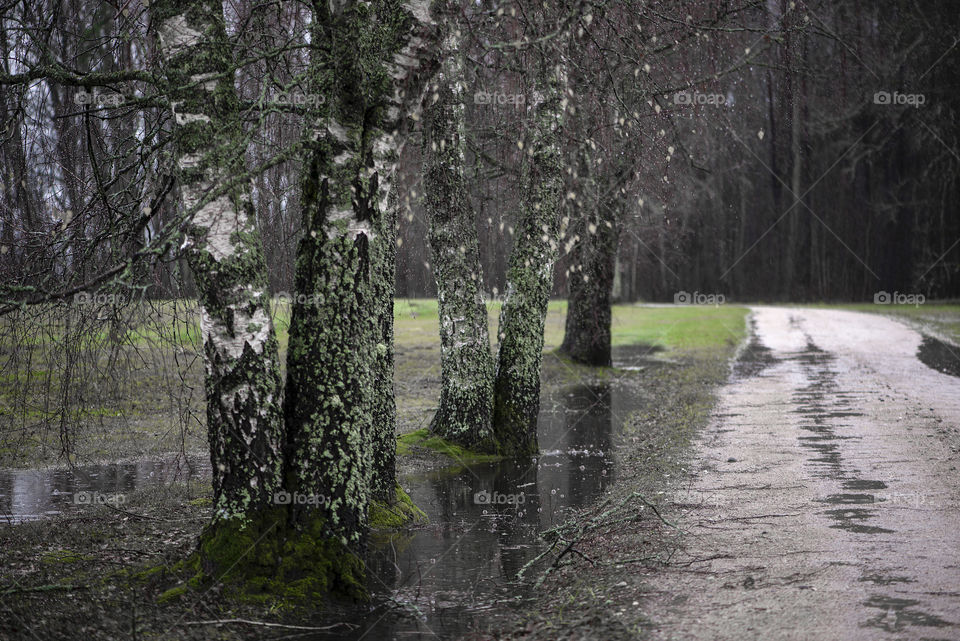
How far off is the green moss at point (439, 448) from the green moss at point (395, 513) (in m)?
2.58

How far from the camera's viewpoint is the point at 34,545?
7.62m

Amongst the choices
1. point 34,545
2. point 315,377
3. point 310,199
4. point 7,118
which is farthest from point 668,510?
point 7,118

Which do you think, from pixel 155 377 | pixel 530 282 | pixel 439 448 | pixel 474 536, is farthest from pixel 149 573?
pixel 155 377

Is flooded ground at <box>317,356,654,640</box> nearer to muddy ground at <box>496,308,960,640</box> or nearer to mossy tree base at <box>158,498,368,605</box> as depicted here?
mossy tree base at <box>158,498,368,605</box>

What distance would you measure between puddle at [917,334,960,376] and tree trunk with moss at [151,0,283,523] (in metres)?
16.7

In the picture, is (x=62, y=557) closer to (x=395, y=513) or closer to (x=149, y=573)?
(x=149, y=573)

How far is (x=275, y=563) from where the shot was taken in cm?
651

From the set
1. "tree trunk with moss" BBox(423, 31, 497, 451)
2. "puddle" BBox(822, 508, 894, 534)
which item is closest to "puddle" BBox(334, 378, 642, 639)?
"tree trunk with moss" BBox(423, 31, 497, 451)

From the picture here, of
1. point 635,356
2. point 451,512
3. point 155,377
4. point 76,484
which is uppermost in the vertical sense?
point 155,377

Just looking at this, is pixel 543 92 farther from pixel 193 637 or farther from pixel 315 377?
pixel 193 637

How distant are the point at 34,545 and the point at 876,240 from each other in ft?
196

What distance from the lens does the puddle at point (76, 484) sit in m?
9.39

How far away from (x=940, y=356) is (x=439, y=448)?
624 inches

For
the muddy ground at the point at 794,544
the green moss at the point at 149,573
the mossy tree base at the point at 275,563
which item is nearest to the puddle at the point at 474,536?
the mossy tree base at the point at 275,563
